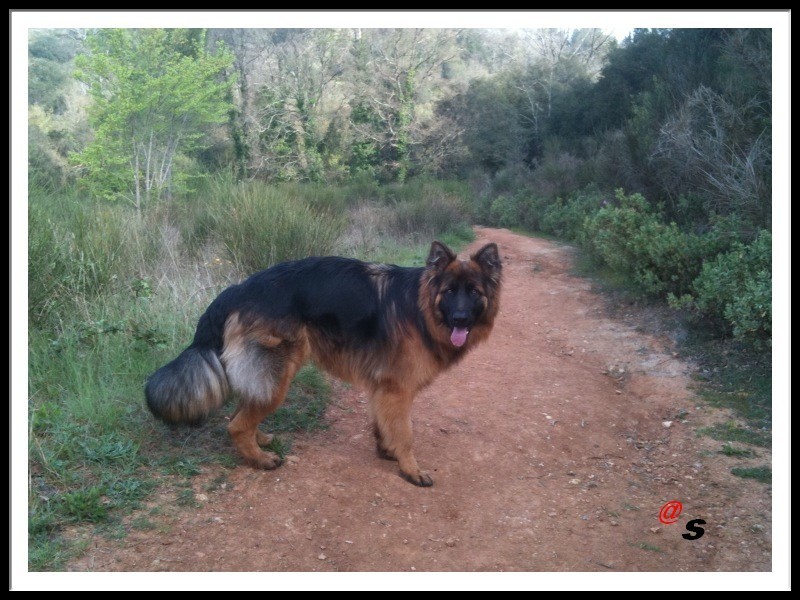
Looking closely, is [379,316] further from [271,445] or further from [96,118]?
[96,118]

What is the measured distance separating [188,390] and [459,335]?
84.7 inches

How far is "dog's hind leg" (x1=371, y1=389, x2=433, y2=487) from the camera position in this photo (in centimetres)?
499

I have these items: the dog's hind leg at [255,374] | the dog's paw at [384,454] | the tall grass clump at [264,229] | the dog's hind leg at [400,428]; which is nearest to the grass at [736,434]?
the dog's hind leg at [400,428]

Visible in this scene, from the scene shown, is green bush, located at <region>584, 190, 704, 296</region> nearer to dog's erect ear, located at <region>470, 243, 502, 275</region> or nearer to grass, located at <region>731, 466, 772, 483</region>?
grass, located at <region>731, 466, 772, 483</region>

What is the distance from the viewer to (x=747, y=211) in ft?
27.2

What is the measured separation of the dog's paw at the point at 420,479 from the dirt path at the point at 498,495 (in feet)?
0.23

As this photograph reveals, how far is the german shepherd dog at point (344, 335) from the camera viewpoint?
4.73 meters

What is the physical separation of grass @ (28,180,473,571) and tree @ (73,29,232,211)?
150cm

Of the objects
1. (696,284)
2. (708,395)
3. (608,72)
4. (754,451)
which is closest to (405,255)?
(696,284)

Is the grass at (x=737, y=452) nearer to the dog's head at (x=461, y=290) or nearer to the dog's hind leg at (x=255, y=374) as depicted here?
the dog's head at (x=461, y=290)

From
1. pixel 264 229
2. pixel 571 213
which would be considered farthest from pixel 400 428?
pixel 571 213

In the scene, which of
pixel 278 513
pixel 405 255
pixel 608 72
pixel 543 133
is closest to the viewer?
pixel 278 513

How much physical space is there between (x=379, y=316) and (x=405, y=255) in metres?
7.88

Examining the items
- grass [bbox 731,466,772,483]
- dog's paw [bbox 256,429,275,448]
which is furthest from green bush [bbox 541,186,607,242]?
dog's paw [bbox 256,429,275,448]
